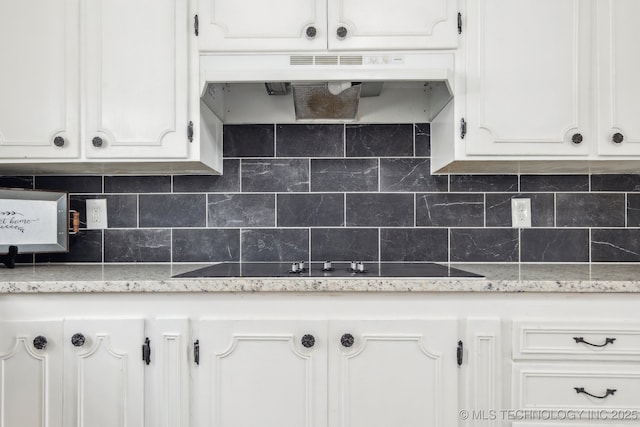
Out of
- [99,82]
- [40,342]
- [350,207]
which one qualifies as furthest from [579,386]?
[99,82]

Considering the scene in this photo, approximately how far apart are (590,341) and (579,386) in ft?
0.44

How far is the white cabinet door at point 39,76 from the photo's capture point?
149cm

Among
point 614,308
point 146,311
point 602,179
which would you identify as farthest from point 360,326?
point 602,179

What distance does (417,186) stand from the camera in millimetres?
1816

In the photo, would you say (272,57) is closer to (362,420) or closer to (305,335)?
(305,335)

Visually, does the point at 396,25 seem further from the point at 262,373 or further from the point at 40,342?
the point at 40,342

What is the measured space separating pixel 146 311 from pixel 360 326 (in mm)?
646

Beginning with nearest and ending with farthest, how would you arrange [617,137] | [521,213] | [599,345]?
[599,345]
[617,137]
[521,213]

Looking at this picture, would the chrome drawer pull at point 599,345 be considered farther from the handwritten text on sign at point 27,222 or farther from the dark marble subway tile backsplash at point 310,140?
the handwritten text on sign at point 27,222

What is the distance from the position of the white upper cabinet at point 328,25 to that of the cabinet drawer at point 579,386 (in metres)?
1.10

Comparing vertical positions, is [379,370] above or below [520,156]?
below

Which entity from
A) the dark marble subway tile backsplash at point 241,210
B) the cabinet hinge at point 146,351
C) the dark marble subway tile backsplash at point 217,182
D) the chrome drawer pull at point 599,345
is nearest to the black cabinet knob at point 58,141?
the dark marble subway tile backsplash at point 217,182

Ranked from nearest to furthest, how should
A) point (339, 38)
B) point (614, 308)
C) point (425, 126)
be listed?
point (614, 308), point (339, 38), point (425, 126)

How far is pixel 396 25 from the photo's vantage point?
4.79ft
